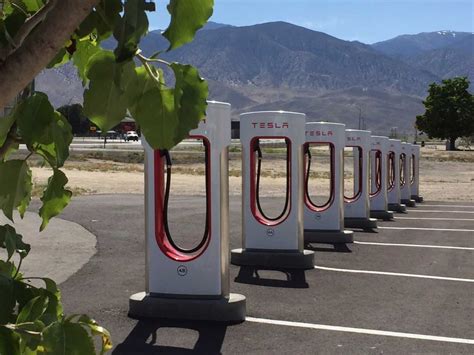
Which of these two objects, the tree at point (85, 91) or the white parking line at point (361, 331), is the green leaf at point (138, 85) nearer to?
the tree at point (85, 91)

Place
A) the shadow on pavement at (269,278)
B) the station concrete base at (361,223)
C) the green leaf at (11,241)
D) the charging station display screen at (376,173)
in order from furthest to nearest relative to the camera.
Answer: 1. the charging station display screen at (376,173)
2. the station concrete base at (361,223)
3. the shadow on pavement at (269,278)
4. the green leaf at (11,241)

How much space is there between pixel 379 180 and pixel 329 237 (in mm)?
5599

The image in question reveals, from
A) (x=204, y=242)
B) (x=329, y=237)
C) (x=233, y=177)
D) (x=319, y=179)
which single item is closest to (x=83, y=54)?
(x=204, y=242)

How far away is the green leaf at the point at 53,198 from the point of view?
1.26m

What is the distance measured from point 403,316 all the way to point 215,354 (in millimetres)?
2321

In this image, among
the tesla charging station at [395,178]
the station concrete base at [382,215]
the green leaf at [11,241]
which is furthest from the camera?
the tesla charging station at [395,178]

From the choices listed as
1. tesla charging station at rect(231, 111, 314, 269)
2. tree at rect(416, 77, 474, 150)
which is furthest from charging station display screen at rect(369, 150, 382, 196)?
tree at rect(416, 77, 474, 150)

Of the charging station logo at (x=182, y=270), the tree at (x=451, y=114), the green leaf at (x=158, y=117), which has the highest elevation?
the tree at (x=451, y=114)

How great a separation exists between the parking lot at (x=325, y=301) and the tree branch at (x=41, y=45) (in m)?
5.14

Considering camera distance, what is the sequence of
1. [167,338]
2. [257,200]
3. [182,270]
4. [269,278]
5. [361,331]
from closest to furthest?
[167,338] → [361,331] → [182,270] → [269,278] → [257,200]

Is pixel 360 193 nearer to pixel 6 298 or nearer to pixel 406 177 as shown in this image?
pixel 406 177

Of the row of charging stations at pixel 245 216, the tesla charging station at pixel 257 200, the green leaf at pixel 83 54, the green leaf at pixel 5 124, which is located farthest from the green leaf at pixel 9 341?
the tesla charging station at pixel 257 200

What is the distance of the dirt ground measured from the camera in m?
26.0

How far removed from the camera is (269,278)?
29.5ft
